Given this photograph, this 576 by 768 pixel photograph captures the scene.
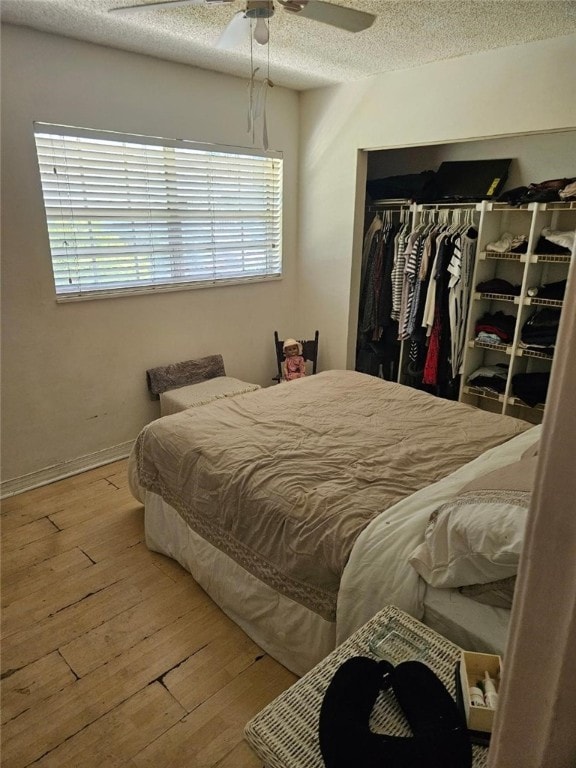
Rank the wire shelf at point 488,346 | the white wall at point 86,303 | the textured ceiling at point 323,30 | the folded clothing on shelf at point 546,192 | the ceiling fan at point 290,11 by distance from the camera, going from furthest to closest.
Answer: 1. the wire shelf at point 488,346
2. the folded clothing on shelf at point 546,192
3. the white wall at point 86,303
4. the textured ceiling at point 323,30
5. the ceiling fan at point 290,11

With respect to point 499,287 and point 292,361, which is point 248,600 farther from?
point 499,287

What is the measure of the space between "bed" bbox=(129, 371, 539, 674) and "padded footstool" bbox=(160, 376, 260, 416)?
1.84 feet

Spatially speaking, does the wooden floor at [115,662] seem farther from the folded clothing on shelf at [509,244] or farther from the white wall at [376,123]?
the folded clothing on shelf at [509,244]

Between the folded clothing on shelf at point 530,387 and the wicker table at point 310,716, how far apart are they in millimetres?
2509

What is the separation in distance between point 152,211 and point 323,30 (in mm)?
1492

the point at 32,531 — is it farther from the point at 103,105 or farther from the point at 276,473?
the point at 103,105

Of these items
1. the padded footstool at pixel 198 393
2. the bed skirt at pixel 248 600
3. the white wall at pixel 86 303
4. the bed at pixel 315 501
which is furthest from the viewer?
the padded footstool at pixel 198 393

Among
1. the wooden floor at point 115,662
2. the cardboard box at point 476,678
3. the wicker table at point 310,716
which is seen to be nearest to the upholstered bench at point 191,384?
the wooden floor at point 115,662

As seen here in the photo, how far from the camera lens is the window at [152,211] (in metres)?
2.86

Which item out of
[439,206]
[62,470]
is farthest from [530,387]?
[62,470]

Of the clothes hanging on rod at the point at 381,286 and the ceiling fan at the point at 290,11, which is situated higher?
the ceiling fan at the point at 290,11

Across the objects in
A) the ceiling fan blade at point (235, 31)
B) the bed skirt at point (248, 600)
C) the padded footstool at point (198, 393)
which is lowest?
the bed skirt at point (248, 600)

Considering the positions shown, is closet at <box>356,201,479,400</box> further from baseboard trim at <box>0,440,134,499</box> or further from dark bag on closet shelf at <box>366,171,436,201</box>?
baseboard trim at <box>0,440,134,499</box>

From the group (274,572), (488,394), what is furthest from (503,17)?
(274,572)
